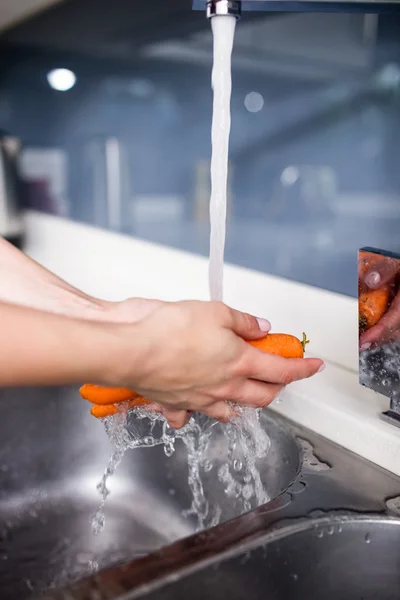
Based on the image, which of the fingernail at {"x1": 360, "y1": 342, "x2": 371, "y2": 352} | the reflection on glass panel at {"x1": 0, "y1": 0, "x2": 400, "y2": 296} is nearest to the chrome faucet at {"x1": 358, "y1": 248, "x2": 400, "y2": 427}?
the fingernail at {"x1": 360, "y1": 342, "x2": 371, "y2": 352}

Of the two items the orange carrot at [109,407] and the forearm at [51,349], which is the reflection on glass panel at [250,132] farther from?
the forearm at [51,349]

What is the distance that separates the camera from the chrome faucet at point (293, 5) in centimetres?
75

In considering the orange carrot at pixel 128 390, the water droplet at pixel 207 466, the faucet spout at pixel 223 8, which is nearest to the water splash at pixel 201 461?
the water droplet at pixel 207 466

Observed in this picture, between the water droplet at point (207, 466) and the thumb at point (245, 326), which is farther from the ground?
the thumb at point (245, 326)

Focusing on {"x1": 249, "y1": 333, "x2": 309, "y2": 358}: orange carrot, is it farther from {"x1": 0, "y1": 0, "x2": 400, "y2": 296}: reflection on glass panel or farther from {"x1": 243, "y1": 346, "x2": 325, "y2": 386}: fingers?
{"x1": 0, "y1": 0, "x2": 400, "y2": 296}: reflection on glass panel

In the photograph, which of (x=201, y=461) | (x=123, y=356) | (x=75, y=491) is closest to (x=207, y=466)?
(x=201, y=461)

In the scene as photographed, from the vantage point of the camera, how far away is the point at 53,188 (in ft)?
6.33

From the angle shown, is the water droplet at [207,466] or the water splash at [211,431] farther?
the water droplet at [207,466]

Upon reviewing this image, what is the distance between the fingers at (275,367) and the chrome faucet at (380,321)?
0.07 meters

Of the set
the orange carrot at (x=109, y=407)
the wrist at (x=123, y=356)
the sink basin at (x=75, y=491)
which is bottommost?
the sink basin at (x=75, y=491)

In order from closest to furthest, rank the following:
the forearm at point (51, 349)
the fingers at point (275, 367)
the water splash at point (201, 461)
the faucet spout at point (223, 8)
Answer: the forearm at point (51, 349)
the fingers at point (275, 367)
the faucet spout at point (223, 8)
the water splash at point (201, 461)

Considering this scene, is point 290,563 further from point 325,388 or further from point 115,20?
point 115,20

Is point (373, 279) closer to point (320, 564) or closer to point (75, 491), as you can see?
point (320, 564)

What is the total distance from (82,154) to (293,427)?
1.13 m
